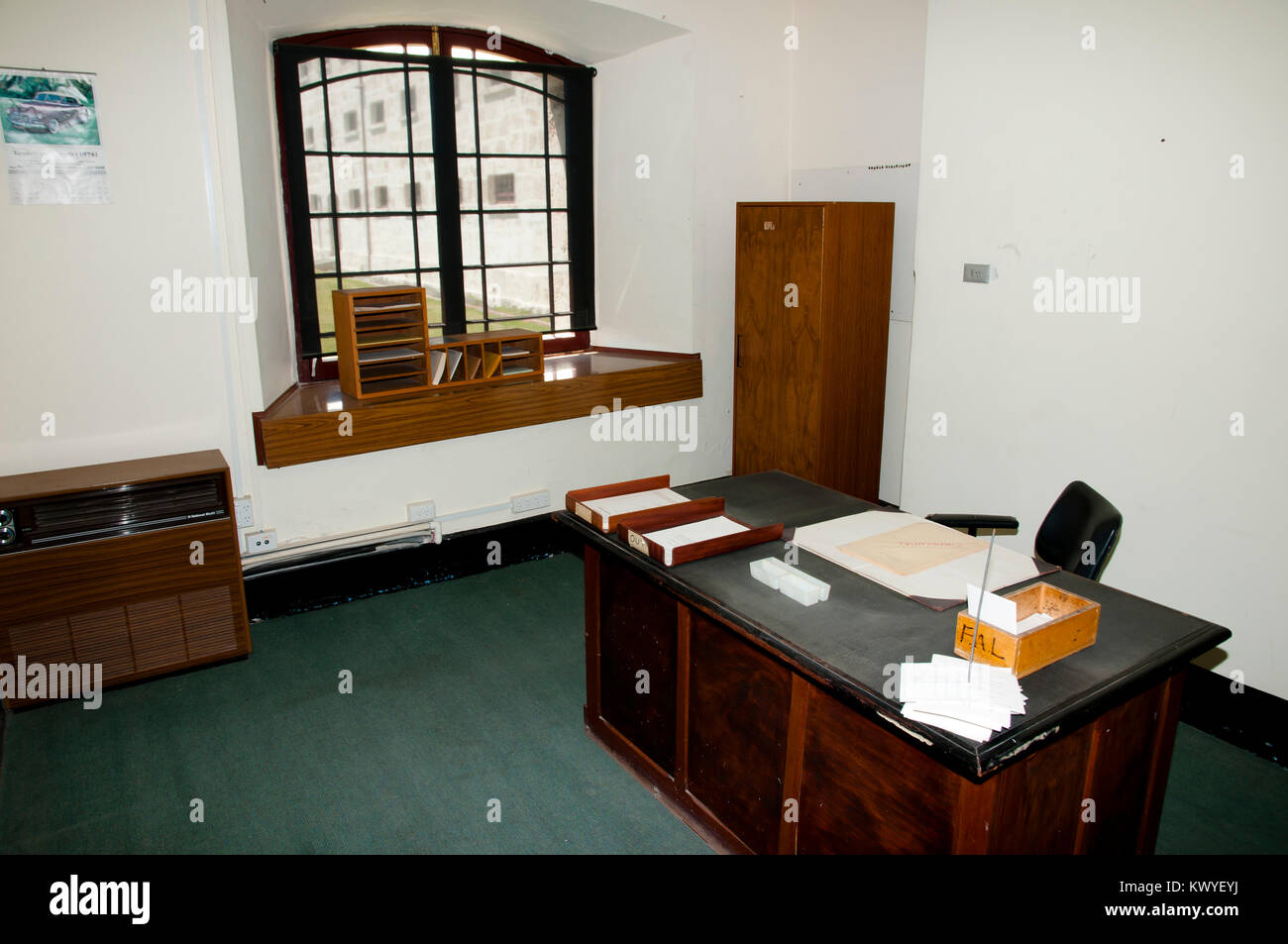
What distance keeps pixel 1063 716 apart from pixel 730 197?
12.4 ft

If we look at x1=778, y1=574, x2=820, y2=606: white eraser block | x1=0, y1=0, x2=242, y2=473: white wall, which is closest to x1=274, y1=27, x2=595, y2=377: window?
x1=0, y1=0, x2=242, y2=473: white wall

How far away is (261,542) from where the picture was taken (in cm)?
383

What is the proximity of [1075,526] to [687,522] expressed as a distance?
3.89 ft

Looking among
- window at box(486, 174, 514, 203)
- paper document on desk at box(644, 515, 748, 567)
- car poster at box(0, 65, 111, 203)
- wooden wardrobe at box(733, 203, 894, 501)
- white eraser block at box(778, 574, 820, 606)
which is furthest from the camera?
window at box(486, 174, 514, 203)

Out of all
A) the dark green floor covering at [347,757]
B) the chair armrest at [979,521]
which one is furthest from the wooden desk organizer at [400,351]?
the chair armrest at [979,521]

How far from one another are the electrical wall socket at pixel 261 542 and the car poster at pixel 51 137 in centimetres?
147

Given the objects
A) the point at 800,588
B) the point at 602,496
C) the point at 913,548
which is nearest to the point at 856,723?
the point at 800,588

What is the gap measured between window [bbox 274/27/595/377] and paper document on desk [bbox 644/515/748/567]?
2.67 metres

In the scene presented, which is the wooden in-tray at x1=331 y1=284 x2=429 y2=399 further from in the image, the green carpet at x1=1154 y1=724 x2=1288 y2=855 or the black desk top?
the green carpet at x1=1154 y1=724 x2=1288 y2=855

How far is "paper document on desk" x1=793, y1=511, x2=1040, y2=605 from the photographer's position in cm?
225

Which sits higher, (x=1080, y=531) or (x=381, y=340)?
(x=381, y=340)

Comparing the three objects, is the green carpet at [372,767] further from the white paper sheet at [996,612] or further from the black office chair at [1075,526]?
the white paper sheet at [996,612]

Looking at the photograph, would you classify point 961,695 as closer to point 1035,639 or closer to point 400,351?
point 1035,639

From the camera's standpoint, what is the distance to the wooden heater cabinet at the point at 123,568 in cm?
308
